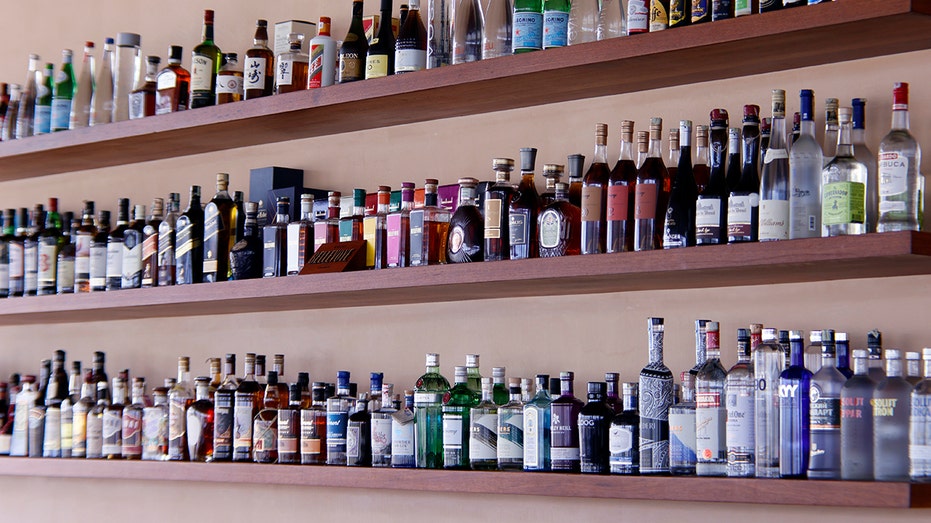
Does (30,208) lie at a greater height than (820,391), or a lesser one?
greater

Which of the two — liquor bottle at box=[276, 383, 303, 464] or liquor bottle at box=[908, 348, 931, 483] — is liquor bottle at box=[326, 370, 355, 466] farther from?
liquor bottle at box=[908, 348, 931, 483]

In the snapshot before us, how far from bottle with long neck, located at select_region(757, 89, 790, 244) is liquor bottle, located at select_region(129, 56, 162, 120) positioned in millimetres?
1613

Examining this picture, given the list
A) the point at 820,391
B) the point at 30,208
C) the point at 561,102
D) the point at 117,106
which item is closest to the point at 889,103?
the point at 820,391

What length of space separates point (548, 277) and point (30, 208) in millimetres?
2061

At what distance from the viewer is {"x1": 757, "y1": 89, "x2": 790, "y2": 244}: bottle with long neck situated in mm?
1952

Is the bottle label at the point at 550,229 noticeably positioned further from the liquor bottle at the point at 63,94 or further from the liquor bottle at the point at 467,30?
the liquor bottle at the point at 63,94

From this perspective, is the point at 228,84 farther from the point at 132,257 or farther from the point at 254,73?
the point at 132,257

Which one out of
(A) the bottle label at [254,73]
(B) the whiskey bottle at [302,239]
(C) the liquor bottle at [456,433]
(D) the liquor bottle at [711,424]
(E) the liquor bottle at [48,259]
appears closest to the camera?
(D) the liquor bottle at [711,424]

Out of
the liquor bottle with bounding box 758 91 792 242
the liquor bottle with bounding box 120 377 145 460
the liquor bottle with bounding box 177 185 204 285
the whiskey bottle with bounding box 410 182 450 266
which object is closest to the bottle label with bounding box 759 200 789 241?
the liquor bottle with bounding box 758 91 792 242

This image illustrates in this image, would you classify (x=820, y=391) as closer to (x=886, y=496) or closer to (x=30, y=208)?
(x=886, y=496)

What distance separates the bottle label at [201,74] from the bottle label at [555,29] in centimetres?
98

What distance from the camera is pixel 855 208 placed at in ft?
6.14

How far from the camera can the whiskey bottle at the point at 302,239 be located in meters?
2.66

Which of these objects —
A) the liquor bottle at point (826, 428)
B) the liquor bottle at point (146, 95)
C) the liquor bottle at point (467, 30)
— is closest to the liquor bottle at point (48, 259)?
the liquor bottle at point (146, 95)
